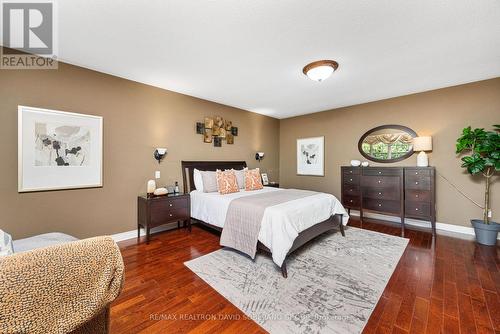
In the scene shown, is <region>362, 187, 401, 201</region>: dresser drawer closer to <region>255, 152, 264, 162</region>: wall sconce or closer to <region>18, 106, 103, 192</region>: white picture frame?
<region>255, 152, 264, 162</region>: wall sconce

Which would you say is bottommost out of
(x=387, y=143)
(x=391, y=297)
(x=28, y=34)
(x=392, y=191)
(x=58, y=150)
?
(x=391, y=297)

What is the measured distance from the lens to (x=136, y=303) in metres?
1.92

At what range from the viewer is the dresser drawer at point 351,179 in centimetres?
440

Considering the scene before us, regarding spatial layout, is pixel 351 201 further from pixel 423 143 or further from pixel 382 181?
pixel 423 143

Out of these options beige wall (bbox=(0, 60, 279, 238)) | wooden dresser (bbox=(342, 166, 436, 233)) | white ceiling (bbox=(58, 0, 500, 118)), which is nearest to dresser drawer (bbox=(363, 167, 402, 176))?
wooden dresser (bbox=(342, 166, 436, 233))

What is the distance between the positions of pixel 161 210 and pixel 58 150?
158cm

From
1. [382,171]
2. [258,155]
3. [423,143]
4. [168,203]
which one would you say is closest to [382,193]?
[382,171]

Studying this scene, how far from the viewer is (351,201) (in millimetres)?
4500

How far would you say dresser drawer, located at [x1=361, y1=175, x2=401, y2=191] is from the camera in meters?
3.90

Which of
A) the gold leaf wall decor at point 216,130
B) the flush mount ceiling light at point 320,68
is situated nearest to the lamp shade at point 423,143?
the flush mount ceiling light at point 320,68

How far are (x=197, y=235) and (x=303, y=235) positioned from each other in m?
1.87

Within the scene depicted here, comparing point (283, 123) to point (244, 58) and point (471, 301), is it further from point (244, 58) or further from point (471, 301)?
point (471, 301)

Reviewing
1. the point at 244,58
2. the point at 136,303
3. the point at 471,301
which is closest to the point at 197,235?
the point at 136,303

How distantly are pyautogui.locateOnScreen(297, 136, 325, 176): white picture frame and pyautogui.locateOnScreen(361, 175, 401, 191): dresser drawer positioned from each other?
4.18 feet
